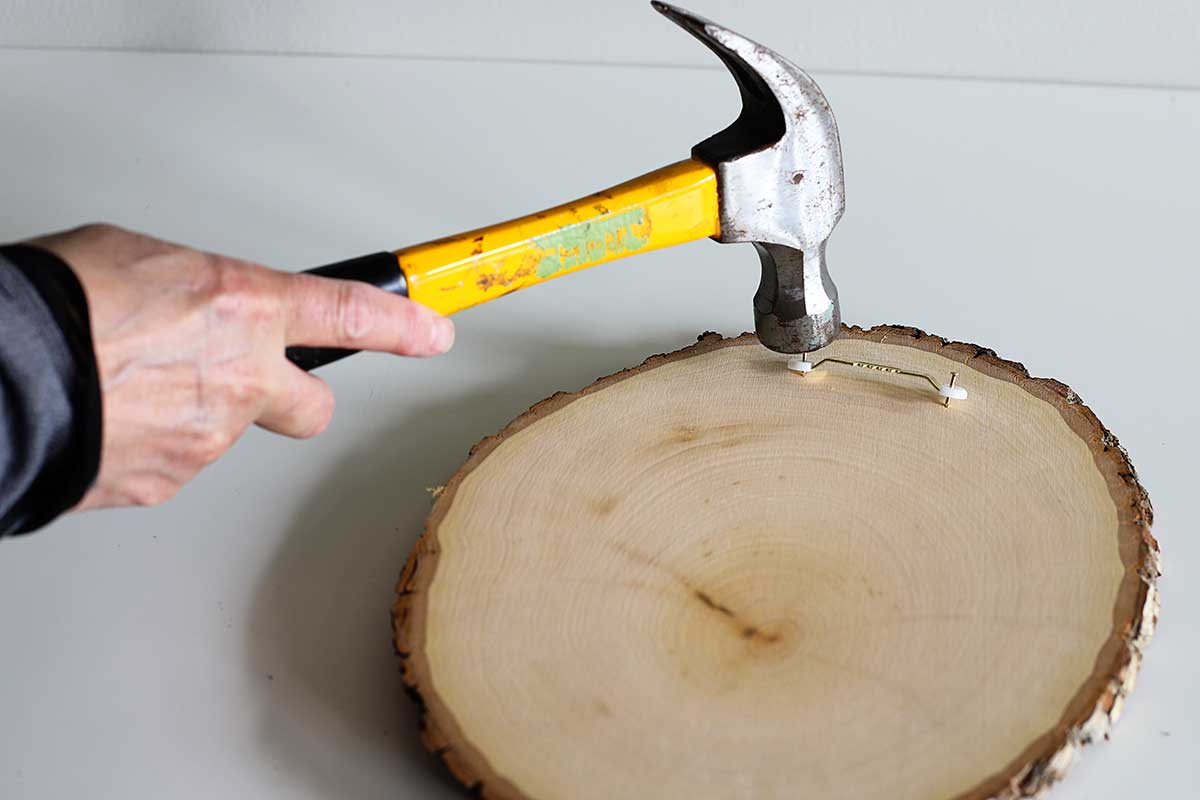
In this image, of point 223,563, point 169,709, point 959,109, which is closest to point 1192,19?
point 959,109

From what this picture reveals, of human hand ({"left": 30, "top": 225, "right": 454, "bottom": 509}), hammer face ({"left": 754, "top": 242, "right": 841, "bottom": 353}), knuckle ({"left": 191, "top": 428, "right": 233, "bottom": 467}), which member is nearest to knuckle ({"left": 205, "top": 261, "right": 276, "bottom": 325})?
human hand ({"left": 30, "top": 225, "right": 454, "bottom": 509})

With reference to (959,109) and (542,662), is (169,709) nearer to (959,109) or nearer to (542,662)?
(542,662)

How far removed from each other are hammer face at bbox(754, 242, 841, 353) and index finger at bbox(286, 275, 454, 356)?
0.44 meters

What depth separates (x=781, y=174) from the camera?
5.03ft

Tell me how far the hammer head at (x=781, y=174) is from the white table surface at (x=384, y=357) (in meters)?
0.38

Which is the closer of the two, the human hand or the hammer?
the human hand

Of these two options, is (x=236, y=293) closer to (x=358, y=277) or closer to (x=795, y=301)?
(x=358, y=277)

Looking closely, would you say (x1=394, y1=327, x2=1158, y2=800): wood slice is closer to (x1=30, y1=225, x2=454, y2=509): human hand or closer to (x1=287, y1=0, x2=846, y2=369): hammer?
(x1=287, y1=0, x2=846, y2=369): hammer

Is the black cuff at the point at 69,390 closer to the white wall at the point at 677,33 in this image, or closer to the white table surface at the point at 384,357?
the white table surface at the point at 384,357

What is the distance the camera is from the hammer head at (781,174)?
4.88ft

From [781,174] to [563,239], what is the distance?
0.26 metres

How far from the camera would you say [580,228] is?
1458 mm

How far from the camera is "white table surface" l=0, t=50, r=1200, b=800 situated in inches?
57.7

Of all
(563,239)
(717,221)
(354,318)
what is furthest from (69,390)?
(717,221)
